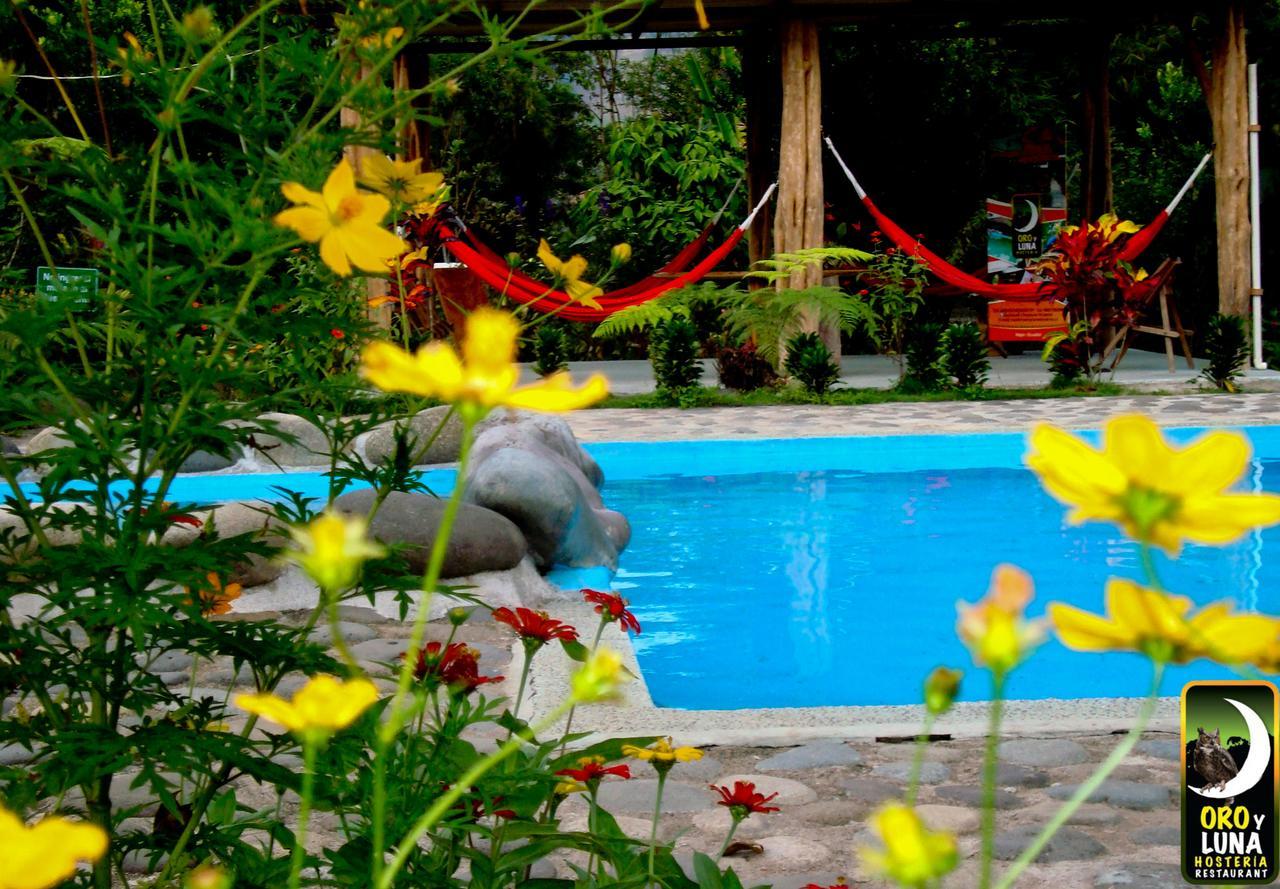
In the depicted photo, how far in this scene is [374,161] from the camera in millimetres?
1145

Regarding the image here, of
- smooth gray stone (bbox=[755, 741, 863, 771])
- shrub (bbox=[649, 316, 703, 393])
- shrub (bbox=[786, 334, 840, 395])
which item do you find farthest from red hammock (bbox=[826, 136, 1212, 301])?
smooth gray stone (bbox=[755, 741, 863, 771])

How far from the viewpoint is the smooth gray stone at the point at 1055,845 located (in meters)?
2.03

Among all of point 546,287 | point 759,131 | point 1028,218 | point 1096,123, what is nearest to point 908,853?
point 546,287

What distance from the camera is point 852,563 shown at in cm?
510

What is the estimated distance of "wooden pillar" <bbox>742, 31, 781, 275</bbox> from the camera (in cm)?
1034

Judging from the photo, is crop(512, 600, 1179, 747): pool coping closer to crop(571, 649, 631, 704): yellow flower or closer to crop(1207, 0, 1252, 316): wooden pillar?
crop(571, 649, 631, 704): yellow flower

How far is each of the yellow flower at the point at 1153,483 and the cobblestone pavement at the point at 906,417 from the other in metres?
6.27

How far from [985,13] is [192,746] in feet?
30.7

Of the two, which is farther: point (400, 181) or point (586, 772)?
point (586, 772)

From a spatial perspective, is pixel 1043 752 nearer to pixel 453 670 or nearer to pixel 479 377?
pixel 453 670

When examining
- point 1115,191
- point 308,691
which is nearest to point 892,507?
point 308,691

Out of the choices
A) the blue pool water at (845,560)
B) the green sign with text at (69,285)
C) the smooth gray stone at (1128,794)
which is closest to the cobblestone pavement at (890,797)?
the smooth gray stone at (1128,794)

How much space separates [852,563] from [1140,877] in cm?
317

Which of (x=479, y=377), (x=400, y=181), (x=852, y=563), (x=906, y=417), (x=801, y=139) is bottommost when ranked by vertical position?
(x=852, y=563)
